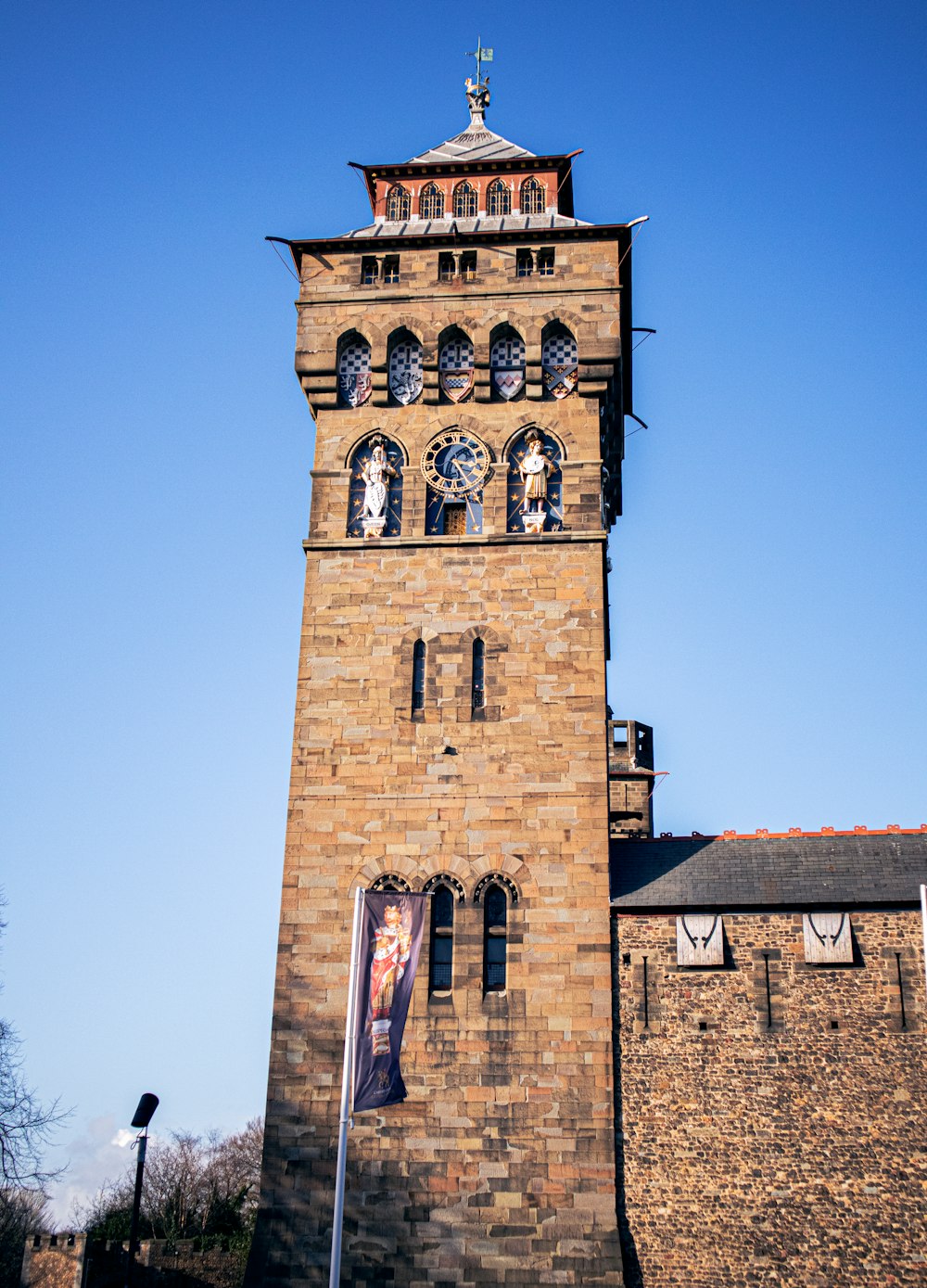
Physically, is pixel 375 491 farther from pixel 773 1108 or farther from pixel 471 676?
pixel 773 1108

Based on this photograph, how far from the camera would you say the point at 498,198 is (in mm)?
36281

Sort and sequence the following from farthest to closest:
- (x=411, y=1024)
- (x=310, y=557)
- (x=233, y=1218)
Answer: (x=233, y=1218) → (x=310, y=557) → (x=411, y=1024)

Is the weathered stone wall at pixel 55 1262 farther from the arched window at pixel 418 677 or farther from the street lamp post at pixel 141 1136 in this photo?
the arched window at pixel 418 677

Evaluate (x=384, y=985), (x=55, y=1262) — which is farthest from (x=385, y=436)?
(x=55, y=1262)

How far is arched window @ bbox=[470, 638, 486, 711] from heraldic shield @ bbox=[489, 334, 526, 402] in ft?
19.7

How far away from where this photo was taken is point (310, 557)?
32750mm

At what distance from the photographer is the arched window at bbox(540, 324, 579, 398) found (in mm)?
33625

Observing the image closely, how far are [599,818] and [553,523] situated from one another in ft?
22.0

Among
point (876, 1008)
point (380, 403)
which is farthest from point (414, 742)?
point (876, 1008)

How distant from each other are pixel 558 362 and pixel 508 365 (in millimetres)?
1134

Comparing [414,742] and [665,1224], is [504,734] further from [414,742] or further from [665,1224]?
[665,1224]

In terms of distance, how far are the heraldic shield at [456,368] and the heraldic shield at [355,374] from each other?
171 centimetres

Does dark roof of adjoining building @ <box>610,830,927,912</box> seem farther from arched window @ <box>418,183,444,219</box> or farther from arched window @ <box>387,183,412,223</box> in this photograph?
arched window @ <box>387,183,412,223</box>

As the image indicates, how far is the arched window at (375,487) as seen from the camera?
33.0 metres
